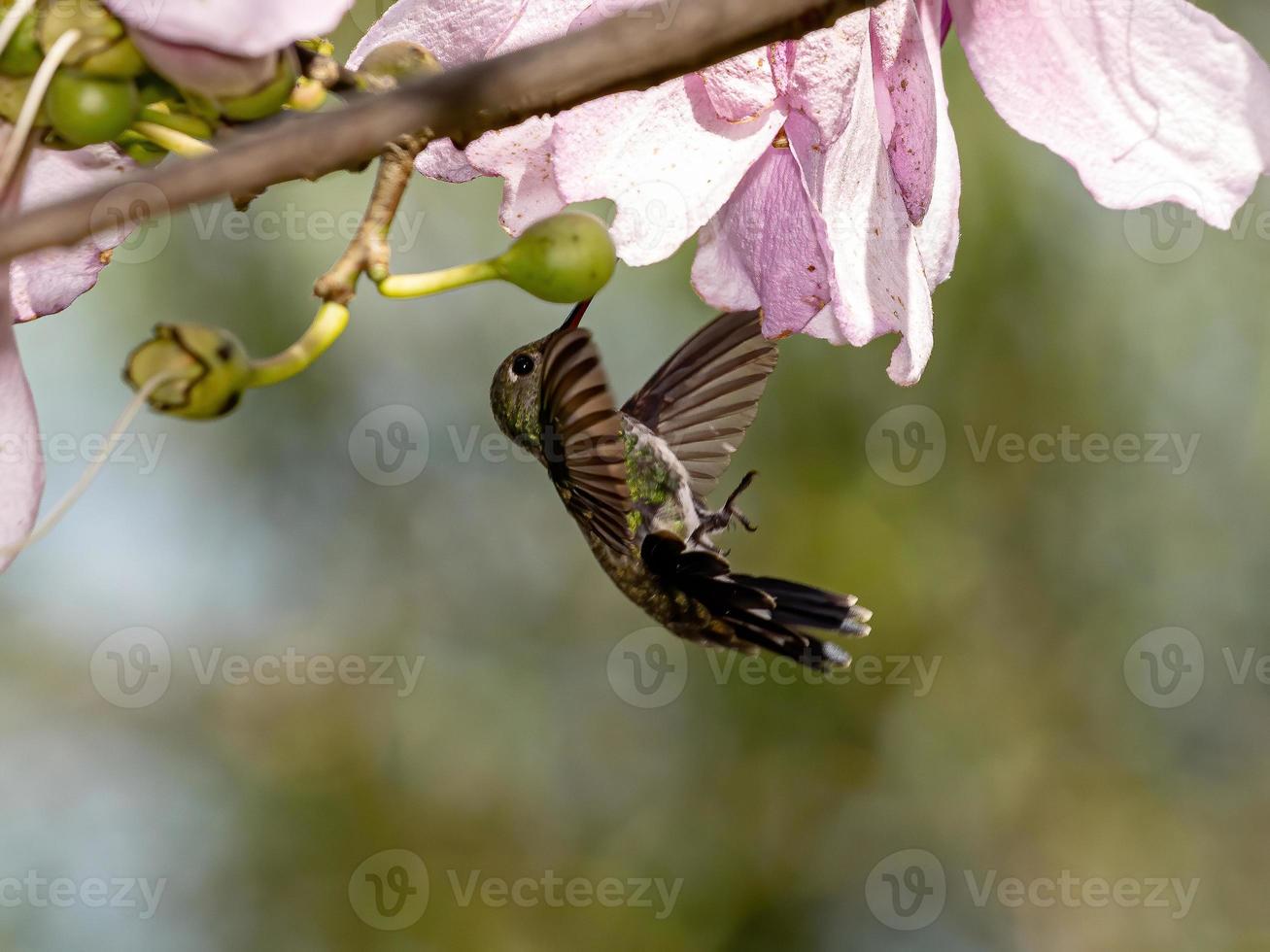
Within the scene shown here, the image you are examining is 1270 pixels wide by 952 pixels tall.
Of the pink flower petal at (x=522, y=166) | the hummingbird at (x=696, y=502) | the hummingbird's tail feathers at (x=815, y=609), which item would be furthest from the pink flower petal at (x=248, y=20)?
the hummingbird's tail feathers at (x=815, y=609)

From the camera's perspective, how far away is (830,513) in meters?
2.88

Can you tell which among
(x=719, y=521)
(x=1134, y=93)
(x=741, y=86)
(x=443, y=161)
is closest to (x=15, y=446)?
(x=443, y=161)

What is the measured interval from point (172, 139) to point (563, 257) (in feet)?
0.48

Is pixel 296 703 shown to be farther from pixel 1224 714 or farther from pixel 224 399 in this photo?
pixel 224 399

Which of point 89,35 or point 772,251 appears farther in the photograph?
point 772,251

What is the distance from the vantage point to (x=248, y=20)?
0.44 m

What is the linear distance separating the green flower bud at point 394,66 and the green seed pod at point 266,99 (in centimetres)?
3

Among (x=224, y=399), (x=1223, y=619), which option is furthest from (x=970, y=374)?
(x=224, y=399)

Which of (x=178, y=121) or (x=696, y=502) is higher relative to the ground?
(x=178, y=121)

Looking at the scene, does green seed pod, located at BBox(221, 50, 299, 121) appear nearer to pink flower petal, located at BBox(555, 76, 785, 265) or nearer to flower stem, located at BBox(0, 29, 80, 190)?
flower stem, located at BBox(0, 29, 80, 190)

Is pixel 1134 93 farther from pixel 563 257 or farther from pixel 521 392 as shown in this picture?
pixel 521 392

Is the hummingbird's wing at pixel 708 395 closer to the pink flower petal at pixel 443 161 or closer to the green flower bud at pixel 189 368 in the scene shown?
the pink flower petal at pixel 443 161

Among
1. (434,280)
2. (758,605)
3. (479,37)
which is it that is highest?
(479,37)

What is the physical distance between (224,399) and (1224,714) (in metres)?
3.05
